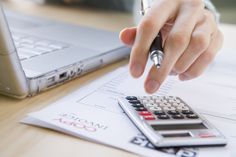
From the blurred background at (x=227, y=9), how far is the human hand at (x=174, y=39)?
96 cm

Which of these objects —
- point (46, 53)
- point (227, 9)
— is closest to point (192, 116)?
point (46, 53)

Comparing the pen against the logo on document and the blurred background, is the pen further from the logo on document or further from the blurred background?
the blurred background

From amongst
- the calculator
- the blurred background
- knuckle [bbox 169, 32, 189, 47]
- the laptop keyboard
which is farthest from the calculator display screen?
the blurred background

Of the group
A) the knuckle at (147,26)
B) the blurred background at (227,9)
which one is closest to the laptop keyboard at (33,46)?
the knuckle at (147,26)

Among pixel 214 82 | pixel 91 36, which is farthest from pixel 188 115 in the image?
pixel 91 36

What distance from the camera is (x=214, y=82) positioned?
0.61 metres

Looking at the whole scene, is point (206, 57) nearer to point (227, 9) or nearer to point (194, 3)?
point (194, 3)

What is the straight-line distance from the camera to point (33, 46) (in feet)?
2.08

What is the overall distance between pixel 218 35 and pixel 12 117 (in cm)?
34

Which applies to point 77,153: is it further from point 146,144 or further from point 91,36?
point 91,36

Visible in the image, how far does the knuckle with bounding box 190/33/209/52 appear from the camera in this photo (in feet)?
1.58

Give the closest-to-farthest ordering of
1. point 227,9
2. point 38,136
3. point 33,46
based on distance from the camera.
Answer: point 38,136
point 33,46
point 227,9

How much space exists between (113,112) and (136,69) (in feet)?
0.20

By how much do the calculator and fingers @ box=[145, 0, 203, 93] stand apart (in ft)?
0.09
